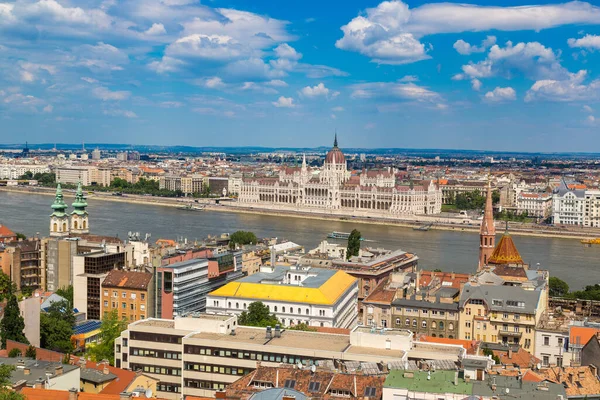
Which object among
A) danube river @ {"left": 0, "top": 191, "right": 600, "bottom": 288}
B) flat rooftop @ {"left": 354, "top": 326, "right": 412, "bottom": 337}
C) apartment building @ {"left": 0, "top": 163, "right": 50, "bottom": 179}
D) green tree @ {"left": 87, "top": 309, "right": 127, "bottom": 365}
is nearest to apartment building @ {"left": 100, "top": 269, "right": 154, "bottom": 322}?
green tree @ {"left": 87, "top": 309, "right": 127, "bottom": 365}

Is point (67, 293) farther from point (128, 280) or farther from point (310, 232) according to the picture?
point (310, 232)

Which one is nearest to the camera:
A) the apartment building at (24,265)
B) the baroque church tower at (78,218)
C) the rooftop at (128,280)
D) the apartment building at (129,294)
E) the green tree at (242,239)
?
the apartment building at (129,294)

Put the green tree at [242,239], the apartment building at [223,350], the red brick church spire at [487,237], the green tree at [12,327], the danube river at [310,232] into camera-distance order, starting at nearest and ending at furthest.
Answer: the apartment building at [223,350], the green tree at [12,327], the red brick church spire at [487,237], the green tree at [242,239], the danube river at [310,232]

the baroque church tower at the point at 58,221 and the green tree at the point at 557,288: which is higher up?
the baroque church tower at the point at 58,221

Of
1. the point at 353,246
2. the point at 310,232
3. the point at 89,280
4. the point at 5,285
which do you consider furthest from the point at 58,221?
the point at 310,232

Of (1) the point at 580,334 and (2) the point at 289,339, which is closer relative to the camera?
(2) the point at 289,339

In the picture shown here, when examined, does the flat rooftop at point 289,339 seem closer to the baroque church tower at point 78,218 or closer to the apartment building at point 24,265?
the apartment building at point 24,265

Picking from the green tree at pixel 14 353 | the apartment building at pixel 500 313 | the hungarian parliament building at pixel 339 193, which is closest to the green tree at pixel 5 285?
the green tree at pixel 14 353
